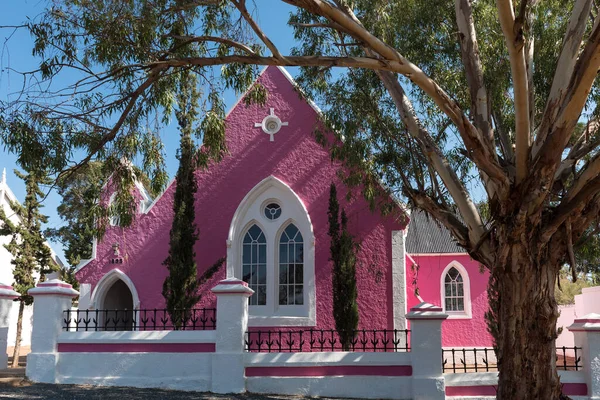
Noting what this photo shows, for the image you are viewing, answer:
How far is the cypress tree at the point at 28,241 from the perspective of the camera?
1945cm

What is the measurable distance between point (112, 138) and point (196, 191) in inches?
212

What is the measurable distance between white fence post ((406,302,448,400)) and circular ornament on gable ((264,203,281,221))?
6.13 m

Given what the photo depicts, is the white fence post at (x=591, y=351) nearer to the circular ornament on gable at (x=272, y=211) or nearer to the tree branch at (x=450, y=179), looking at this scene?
Answer: the tree branch at (x=450, y=179)

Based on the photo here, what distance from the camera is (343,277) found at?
14094mm

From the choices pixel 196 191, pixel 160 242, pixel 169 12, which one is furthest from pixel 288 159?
pixel 169 12

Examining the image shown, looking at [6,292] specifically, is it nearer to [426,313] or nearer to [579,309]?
[426,313]

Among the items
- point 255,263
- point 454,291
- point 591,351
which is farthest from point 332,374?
point 454,291

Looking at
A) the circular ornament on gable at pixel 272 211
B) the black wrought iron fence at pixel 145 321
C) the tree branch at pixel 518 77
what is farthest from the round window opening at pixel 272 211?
the tree branch at pixel 518 77

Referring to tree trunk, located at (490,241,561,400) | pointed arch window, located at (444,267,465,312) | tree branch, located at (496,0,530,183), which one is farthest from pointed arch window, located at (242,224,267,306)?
tree branch, located at (496,0,530,183)

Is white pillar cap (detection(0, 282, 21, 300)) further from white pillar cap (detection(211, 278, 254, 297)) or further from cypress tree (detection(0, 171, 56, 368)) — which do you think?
cypress tree (detection(0, 171, 56, 368))

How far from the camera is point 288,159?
1562cm

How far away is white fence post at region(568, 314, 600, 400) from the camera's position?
10094mm

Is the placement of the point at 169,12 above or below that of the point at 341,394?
above

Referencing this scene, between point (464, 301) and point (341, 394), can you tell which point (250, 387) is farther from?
point (464, 301)
